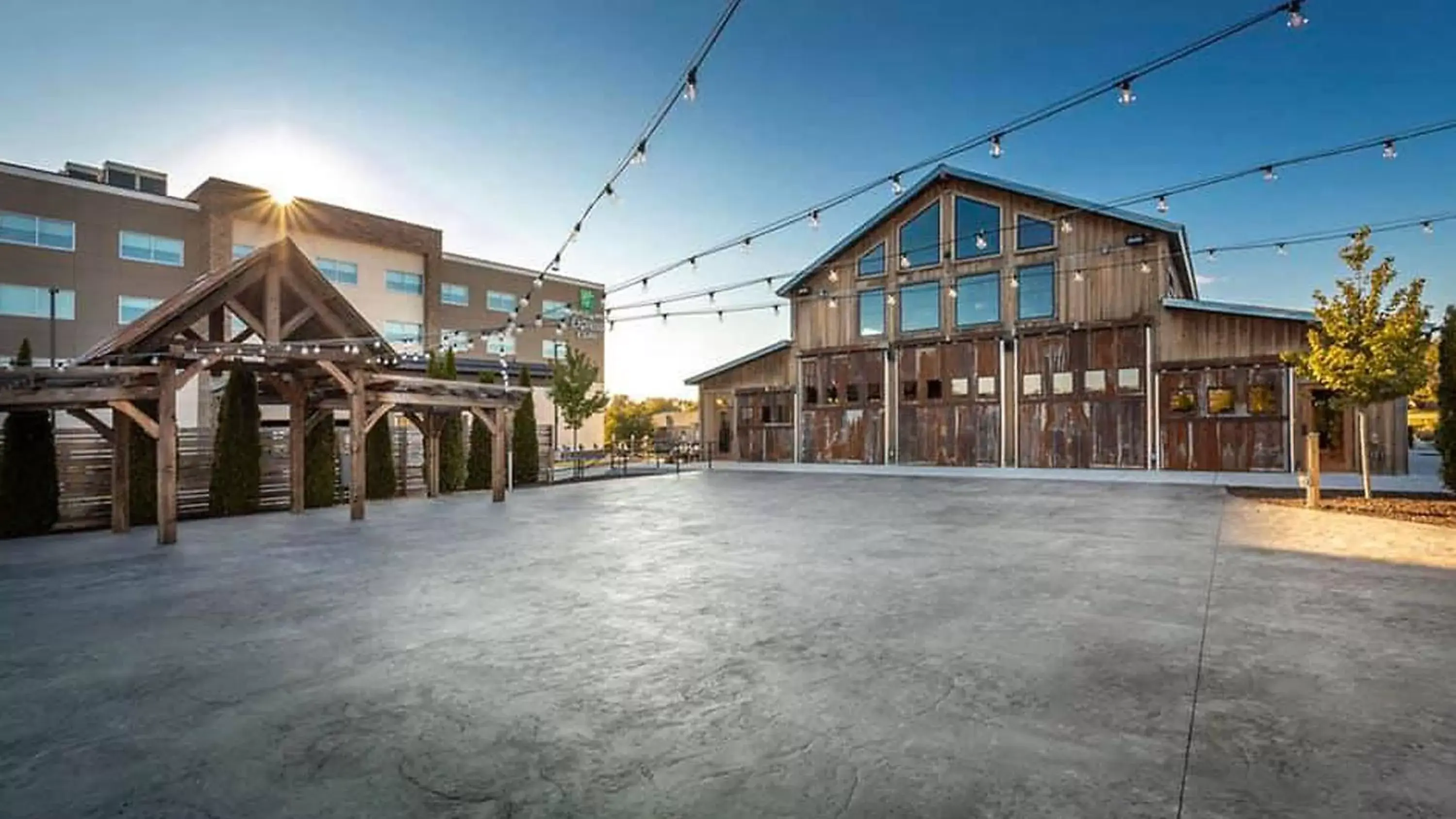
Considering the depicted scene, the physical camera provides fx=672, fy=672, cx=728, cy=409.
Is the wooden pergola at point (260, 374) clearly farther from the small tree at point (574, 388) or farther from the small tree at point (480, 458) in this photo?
the small tree at point (574, 388)

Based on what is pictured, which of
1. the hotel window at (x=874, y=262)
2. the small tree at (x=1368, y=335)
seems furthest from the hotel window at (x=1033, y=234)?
the small tree at (x=1368, y=335)

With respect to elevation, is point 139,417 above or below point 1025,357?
below

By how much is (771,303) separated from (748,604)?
11520 mm

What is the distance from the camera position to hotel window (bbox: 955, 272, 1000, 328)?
20266mm

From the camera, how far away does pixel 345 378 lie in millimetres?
10141

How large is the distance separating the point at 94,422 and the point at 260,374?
8.30 ft

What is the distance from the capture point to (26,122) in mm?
11031

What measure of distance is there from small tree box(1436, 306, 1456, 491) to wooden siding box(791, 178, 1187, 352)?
23.5 ft

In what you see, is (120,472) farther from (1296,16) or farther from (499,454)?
(1296,16)

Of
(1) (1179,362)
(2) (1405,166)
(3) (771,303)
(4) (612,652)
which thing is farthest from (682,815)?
(2) (1405,166)

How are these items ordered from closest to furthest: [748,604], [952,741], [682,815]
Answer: [682,815], [952,741], [748,604]

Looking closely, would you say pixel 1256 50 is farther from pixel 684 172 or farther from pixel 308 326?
pixel 308 326

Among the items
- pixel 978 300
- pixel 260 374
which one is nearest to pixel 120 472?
pixel 260 374

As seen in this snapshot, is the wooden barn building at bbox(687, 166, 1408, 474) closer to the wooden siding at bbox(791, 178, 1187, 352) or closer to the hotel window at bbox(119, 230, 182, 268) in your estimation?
the wooden siding at bbox(791, 178, 1187, 352)
